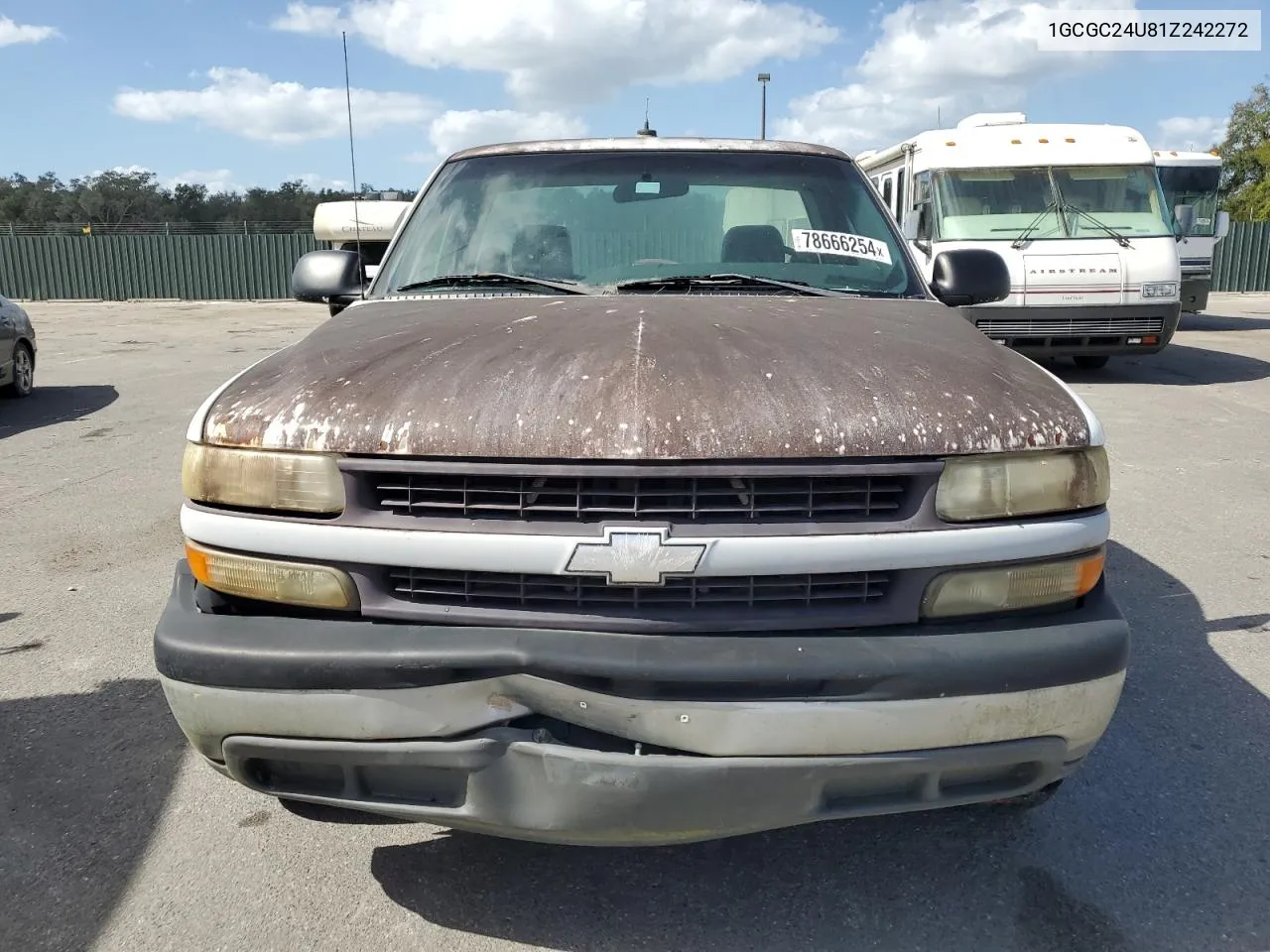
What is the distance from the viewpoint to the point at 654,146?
3.63 metres

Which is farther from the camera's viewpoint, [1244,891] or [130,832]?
[130,832]

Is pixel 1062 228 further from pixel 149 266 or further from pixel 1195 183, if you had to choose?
pixel 149 266

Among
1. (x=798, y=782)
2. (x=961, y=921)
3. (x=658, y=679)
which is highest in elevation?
(x=658, y=679)

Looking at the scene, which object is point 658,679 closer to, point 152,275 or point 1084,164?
point 1084,164

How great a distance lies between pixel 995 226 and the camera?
419 inches

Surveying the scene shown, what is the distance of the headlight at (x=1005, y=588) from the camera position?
6.79ft

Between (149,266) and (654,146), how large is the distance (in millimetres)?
30500

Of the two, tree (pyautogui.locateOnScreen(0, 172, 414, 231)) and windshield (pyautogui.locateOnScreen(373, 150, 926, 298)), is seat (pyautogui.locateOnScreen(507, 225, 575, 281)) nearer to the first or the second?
windshield (pyautogui.locateOnScreen(373, 150, 926, 298))

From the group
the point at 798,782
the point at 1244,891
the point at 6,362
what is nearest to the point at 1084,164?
the point at 1244,891

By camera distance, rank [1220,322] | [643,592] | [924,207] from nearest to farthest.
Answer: [643,592]
[924,207]
[1220,322]

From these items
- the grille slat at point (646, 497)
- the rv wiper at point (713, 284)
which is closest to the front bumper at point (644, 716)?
the grille slat at point (646, 497)

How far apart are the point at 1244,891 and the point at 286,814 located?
98.4 inches

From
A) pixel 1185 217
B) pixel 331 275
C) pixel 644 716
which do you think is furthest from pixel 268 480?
pixel 1185 217

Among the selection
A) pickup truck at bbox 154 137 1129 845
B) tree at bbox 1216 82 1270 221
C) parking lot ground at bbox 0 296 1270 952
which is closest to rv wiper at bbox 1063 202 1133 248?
parking lot ground at bbox 0 296 1270 952
